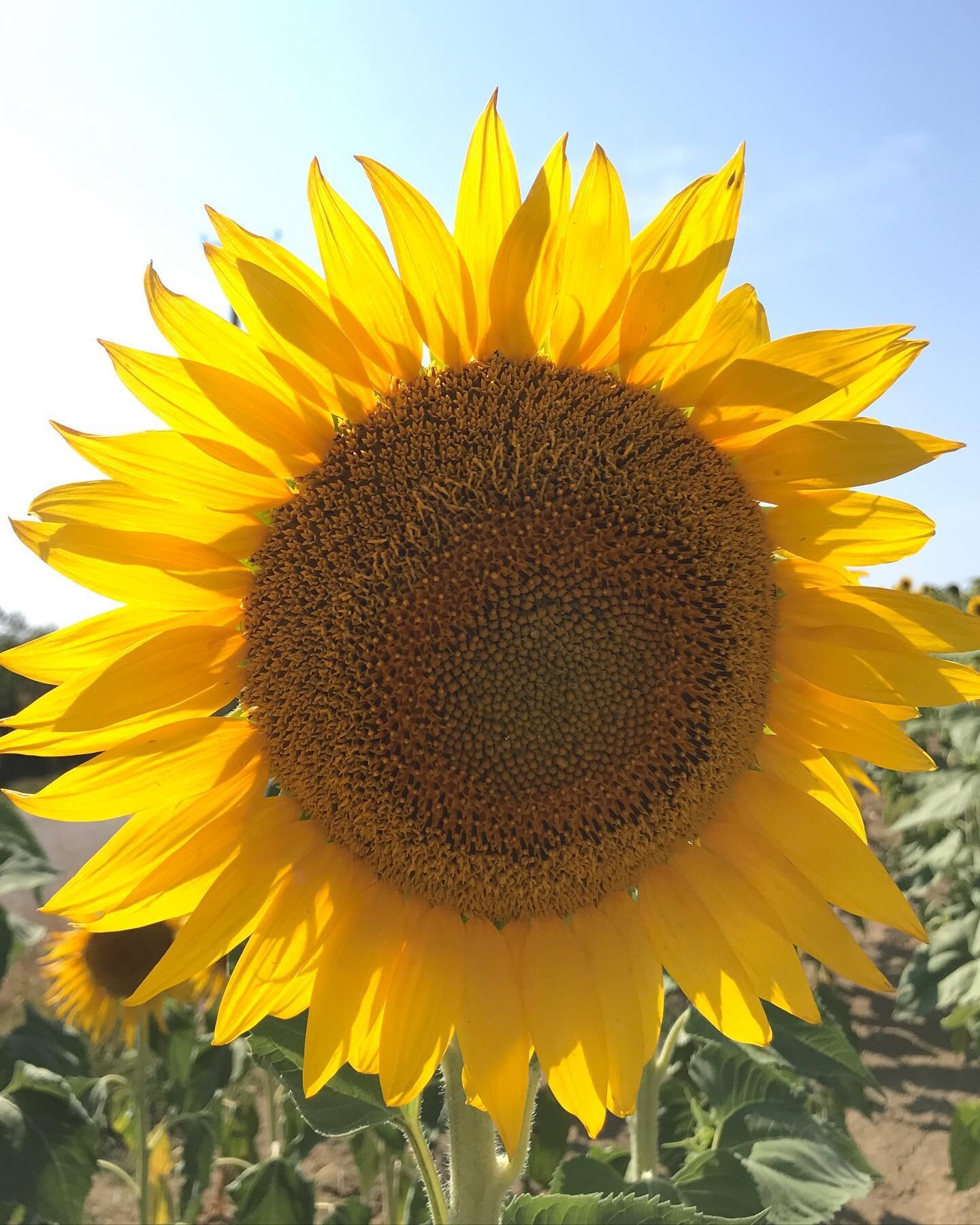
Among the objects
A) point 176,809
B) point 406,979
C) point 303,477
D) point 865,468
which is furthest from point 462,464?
point 406,979

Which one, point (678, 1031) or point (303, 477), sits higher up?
point (303, 477)

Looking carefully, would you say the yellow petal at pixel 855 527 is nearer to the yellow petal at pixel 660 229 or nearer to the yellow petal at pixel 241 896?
the yellow petal at pixel 660 229

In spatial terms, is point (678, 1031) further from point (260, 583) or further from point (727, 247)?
point (727, 247)

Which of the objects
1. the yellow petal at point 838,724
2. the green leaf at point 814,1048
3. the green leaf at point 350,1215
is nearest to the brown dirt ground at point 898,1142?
the green leaf at point 350,1215

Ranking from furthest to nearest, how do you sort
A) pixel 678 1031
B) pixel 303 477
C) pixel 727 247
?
pixel 678 1031 → pixel 303 477 → pixel 727 247

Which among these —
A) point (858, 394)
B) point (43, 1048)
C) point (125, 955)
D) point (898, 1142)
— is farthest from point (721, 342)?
point (898, 1142)

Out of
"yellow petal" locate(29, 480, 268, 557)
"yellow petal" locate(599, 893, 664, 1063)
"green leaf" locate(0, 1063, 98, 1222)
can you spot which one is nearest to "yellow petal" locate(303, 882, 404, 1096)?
"yellow petal" locate(599, 893, 664, 1063)

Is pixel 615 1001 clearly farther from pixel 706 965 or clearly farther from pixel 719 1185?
pixel 719 1185
